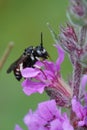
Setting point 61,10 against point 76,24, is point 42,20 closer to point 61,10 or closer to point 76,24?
point 61,10

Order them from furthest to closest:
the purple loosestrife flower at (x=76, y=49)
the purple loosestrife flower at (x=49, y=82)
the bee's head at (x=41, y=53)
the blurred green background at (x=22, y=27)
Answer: the blurred green background at (x=22, y=27) < the bee's head at (x=41, y=53) < the purple loosestrife flower at (x=49, y=82) < the purple loosestrife flower at (x=76, y=49)

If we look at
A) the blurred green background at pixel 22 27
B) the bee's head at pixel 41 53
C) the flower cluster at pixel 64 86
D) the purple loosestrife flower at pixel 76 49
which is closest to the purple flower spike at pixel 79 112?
the flower cluster at pixel 64 86

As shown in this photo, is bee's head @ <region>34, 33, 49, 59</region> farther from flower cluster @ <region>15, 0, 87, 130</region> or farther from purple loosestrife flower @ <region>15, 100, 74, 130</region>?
purple loosestrife flower @ <region>15, 100, 74, 130</region>

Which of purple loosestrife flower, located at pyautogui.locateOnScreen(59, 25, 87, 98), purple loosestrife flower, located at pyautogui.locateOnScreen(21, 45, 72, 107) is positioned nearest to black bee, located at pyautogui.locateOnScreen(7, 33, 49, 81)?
purple loosestrife flower, located at pyautogui.locateOnScreen(21, 45, 72, 107)

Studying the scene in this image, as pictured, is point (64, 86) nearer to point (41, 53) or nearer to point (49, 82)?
point (49, 82)

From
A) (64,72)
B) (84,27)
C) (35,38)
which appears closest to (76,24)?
(84,27)

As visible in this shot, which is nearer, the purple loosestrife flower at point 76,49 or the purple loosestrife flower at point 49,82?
the purple loosestrife flower at point 76,49

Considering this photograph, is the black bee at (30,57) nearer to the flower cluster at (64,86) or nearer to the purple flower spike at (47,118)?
the flower cluster at (64,86)
